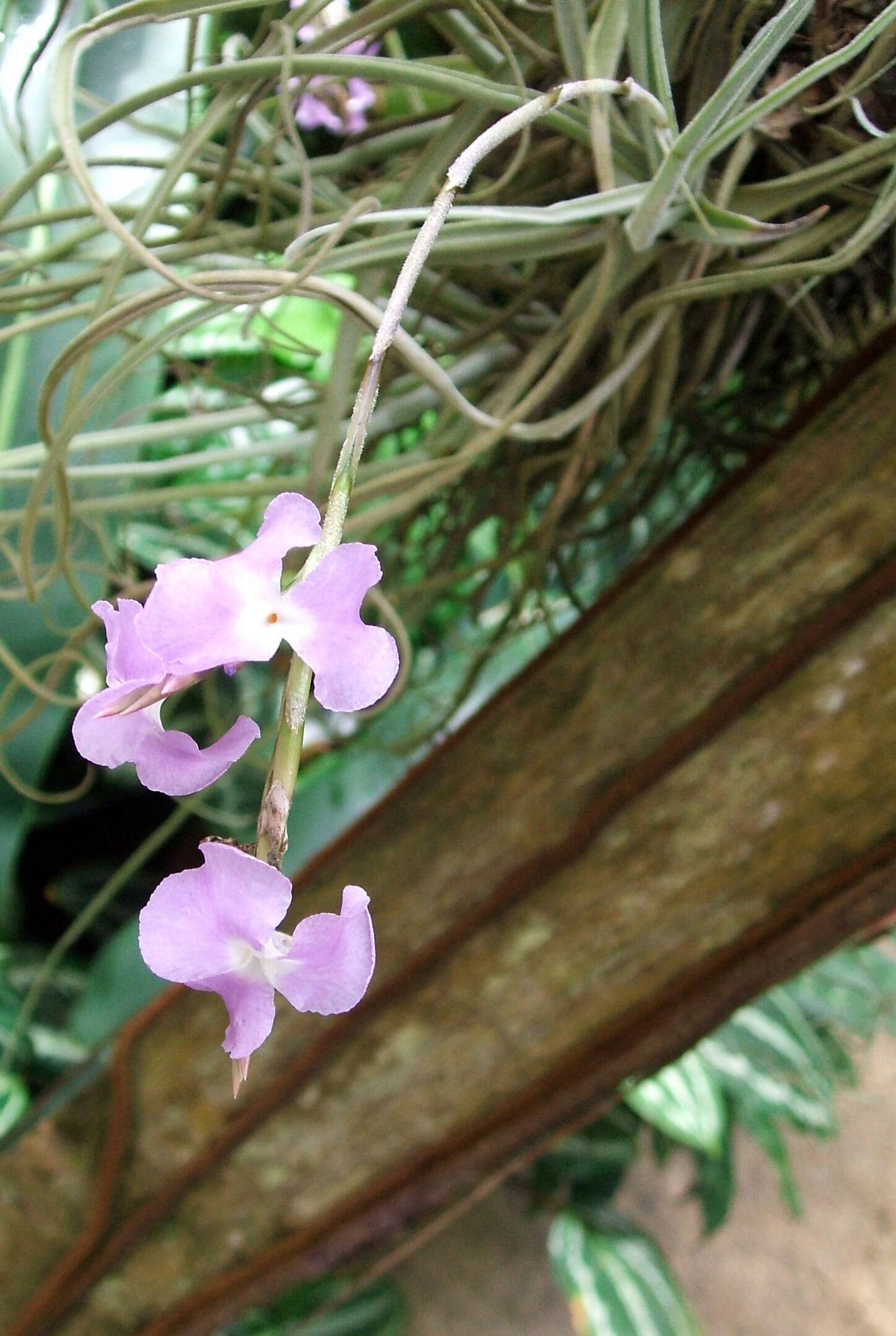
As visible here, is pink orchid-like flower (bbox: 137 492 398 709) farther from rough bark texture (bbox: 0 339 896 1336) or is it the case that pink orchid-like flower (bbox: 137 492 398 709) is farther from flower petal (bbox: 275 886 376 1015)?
rough bark texture (bbox: 0 339 896 1336)

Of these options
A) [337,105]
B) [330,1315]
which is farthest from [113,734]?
[330,1315]

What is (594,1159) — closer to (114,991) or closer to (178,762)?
(114,991)

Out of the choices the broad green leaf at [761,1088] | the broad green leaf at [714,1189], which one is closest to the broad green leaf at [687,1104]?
the broad green leaf at [761,1088]

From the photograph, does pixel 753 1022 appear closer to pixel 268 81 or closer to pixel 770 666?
pixel 770 666

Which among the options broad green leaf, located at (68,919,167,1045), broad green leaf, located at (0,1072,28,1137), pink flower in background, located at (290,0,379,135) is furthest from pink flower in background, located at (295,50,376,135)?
broad green leaf, located at (0,1072,28,1137)

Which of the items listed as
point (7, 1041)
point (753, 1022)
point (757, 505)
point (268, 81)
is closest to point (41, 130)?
point (268, 81)

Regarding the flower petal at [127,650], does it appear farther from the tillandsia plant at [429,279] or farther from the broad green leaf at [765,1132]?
the broad green leaf at [765,1132]

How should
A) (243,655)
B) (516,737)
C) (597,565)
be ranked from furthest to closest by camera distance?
(597,565) → (516,737) → (243,655)
